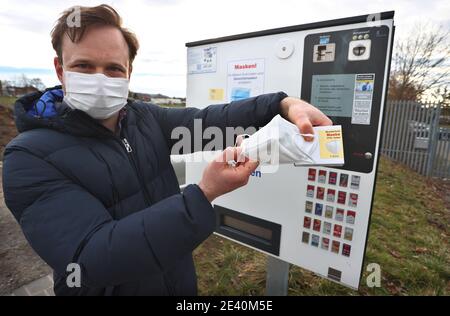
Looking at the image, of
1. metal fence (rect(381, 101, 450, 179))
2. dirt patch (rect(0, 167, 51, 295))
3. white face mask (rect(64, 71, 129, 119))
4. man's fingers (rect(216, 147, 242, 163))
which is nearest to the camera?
man's fingers (rect(216, 147, 242, 163))

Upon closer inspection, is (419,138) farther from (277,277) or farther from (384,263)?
(277,277)

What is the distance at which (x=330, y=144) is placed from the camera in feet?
3.97

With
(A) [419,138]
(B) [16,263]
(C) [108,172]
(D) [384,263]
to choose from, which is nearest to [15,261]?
(B) [16,263]

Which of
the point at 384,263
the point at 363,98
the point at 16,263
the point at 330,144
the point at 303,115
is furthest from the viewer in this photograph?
the point at 384,263

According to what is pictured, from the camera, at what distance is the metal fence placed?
7738 millimetres

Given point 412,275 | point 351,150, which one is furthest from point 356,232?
point 412,275

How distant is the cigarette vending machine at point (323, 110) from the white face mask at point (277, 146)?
2.04 feet

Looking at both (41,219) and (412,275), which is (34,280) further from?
(412,275)

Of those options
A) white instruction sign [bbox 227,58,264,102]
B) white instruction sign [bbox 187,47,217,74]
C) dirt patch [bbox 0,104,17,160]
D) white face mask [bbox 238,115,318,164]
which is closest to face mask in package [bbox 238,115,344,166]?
white face mask [bbox 238,115,318,164]

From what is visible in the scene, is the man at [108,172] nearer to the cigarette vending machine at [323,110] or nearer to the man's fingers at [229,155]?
the man's fingers at [229,155]

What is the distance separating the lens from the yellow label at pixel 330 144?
3.91ft

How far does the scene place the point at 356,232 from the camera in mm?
1693

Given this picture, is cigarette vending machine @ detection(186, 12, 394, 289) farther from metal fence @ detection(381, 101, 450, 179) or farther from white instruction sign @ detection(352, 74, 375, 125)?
metal fence @ detection(381, 101, 450, 179)

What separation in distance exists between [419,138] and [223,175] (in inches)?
355
